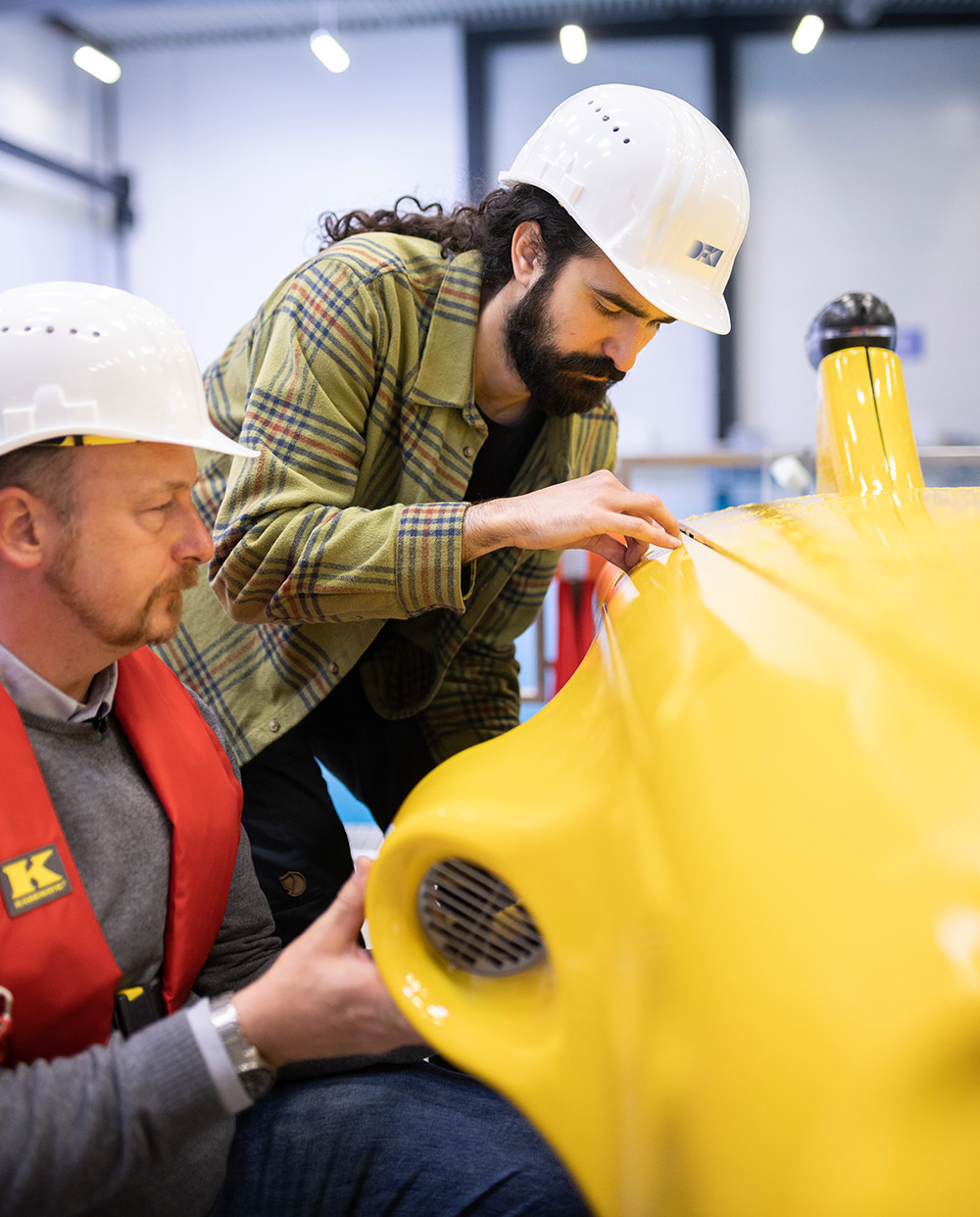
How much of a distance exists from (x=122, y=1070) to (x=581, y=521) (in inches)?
27.2

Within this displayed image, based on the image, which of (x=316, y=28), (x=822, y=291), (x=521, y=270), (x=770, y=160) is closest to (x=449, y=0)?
(x=316, y=28)

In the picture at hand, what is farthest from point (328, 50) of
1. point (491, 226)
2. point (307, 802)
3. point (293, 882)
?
point (293, 882)

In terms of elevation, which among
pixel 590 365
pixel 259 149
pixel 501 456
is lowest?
pixel 501 456

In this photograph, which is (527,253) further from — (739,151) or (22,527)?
(739,151)

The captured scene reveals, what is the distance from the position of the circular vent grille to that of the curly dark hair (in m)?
0.99

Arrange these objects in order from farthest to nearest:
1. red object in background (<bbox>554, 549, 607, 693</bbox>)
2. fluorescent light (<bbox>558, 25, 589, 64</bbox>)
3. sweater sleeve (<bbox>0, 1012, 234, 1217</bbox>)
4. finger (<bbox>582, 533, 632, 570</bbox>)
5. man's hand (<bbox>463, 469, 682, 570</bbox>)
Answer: fluorescent light (<bbox>558, 25, 589, 64</bbox>) → red object in background (<bbox>554, 549, 607, 693</bbox>) → finger (<bbox>582, 533, 632, 570</bbox>) → man's hand (<bbox>463, 469, 682, 570</bbox>) → sweater sleeve (<bbox>0, 1012, 234, 1217</bbox>)

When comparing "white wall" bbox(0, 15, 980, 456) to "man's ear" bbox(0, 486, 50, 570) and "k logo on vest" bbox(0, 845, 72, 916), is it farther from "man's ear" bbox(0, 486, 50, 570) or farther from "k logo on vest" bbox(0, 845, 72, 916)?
"k logo on vest" bbox(0, 845, 72, 916)

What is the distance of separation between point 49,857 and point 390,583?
55cm

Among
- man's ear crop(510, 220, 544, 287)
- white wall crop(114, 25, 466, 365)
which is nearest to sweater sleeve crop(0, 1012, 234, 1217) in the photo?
man's ear crop(510, 220, 544, 287)

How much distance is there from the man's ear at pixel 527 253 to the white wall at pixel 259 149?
5.78 metres

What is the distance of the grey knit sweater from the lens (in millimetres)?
780

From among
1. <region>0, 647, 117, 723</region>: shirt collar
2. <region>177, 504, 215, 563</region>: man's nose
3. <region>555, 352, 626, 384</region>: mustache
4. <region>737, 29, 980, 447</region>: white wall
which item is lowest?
<region>0, 647, 117, 723</region>: shirt collar

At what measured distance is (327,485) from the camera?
57.8 inches

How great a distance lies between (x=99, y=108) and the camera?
7.70 metres
